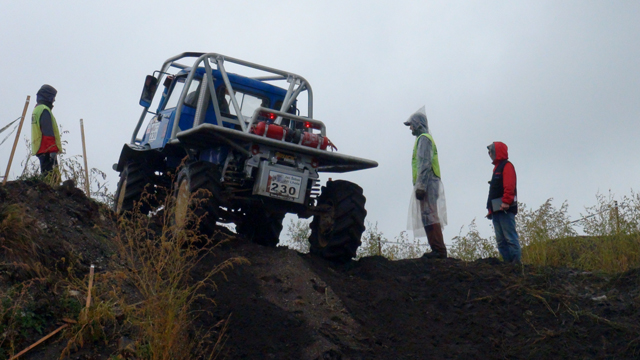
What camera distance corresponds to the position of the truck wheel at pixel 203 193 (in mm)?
6734

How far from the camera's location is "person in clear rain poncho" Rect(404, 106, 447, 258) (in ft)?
27.2

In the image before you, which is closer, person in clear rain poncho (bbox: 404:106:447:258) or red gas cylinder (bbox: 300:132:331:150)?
red gas cylinder (bbox: 300:132:331:150)

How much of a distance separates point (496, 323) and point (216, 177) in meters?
3.09

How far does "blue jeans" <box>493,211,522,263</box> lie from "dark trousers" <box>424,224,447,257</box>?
0.71 m

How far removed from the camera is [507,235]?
776 cm

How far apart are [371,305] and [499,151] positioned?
3000 mm

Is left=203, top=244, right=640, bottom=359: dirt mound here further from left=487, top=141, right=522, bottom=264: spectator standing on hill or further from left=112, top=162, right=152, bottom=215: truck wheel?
left=112, top=162, right=152, bottom=215: truck wheel

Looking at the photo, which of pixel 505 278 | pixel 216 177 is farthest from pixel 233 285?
pixel 505 278

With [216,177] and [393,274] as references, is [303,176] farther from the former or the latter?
[393,274]

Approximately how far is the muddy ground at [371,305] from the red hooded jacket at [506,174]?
892mm

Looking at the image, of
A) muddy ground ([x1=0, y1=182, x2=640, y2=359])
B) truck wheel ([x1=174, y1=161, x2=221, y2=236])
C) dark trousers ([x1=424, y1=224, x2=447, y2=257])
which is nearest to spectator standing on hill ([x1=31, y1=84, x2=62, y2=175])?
muddy ground ([x1=0, y1=182, x2=640, y2=359])

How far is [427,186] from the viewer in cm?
839

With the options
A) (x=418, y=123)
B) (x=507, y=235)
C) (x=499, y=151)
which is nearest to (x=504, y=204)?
(x=507, y=235)

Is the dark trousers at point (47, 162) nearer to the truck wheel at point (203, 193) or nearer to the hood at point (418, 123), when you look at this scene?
the truck wheel at point (203, 193)
